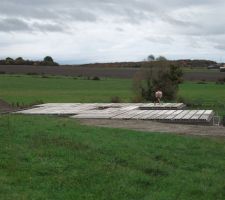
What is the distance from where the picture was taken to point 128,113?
19297 millimetres

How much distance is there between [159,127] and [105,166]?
6697 millimetres

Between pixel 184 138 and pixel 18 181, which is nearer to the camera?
pixel 18 181

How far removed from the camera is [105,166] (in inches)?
347

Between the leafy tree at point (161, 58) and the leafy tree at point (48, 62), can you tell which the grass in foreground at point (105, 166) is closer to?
the leafy tree at point (161, 58)

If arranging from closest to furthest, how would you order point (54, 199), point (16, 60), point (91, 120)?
point (54, 199) < point (91, 120) < point (16, 60)

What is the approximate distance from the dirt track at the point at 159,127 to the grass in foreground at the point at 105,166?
207cm

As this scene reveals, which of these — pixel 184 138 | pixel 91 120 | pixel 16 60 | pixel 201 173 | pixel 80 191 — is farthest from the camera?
pixel 16 60

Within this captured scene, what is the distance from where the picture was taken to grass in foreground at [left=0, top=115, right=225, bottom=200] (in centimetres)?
744

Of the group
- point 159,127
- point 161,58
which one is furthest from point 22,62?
point 159,127

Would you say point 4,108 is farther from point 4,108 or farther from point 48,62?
point 48,62

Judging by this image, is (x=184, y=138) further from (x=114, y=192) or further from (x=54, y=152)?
(x=114, y=192)

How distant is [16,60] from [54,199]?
283ft

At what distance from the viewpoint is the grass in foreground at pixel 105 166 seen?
7443mm

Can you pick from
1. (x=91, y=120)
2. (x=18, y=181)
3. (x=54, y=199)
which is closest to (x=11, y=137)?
(x=18, y=181)
